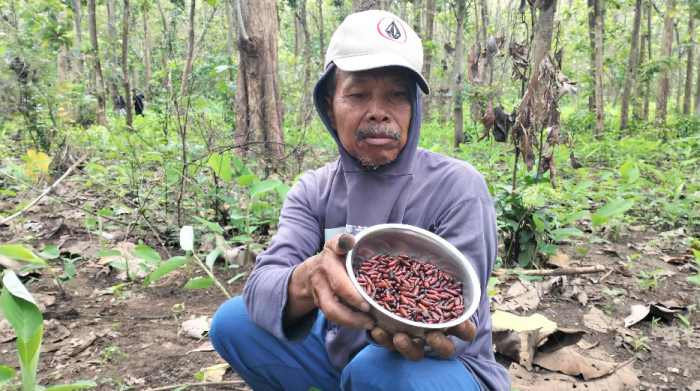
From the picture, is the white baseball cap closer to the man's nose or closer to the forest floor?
the man's nose

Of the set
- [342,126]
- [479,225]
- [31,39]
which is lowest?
[479,225]

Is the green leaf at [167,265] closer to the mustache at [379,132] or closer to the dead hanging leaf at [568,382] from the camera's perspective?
the mustache at [379,132]

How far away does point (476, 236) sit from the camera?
4.50 feet

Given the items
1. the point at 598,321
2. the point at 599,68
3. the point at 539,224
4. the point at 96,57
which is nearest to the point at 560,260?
the point at 539,224

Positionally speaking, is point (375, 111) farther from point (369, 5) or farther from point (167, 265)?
point (369, 5)

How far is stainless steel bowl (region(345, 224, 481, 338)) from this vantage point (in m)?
1.07

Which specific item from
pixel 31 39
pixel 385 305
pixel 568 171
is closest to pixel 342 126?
pixel 385 305

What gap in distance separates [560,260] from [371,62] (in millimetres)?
2579

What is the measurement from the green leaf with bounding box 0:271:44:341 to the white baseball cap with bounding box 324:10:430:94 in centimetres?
137

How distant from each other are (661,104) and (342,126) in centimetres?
1185

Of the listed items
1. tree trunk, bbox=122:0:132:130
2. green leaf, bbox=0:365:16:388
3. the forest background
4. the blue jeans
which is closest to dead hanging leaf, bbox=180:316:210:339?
the forest background

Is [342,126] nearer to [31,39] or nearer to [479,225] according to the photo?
[479,225]

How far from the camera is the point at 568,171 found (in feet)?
19.5

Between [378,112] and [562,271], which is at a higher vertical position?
[378,112]
